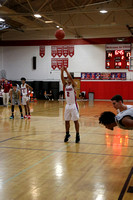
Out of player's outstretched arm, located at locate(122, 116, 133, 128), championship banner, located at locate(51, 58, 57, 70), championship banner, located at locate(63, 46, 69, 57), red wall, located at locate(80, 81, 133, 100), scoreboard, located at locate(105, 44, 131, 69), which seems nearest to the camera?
player's outstretched arm, located at locate(122, 116, 133, 128)

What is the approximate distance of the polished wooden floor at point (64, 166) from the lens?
3.79m

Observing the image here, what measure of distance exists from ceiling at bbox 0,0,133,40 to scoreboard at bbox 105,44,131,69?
44.9 inches

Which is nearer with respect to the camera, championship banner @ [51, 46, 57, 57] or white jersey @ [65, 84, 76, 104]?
white jersey @ [65, 84, 76, 104]

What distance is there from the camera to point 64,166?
5.13 metres

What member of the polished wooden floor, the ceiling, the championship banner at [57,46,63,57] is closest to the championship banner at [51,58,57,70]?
the championship banner at [57,46,63,57]

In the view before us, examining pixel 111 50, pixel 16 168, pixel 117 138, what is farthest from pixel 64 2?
pixel 16 168

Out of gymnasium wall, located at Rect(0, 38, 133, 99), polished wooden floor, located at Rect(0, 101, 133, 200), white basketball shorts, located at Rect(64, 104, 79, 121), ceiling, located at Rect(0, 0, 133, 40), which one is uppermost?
ceiling, located at Rect(0, 0, 133, 40)

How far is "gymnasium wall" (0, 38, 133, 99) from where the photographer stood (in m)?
27.2

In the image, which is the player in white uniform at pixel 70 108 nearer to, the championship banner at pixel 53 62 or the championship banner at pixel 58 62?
the championship banner at pixel 58 62

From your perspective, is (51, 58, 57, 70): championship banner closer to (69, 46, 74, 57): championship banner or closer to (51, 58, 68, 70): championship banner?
(51, 58, 68, 70): championship banner

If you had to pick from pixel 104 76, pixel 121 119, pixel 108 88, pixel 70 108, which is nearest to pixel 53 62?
pixel 104 76

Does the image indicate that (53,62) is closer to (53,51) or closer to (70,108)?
(53,51)

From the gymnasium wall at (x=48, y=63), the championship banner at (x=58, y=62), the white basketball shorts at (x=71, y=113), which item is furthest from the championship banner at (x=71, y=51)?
the white basketball shorts at (x=71, y=113)

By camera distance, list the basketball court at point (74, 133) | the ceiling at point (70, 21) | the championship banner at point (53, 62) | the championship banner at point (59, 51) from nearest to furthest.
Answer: the basketball court at point (74, 133) < the ceiling at point (70, 21) < the championship banner at point (59, 51) < the championship banner at point (53, 62)
